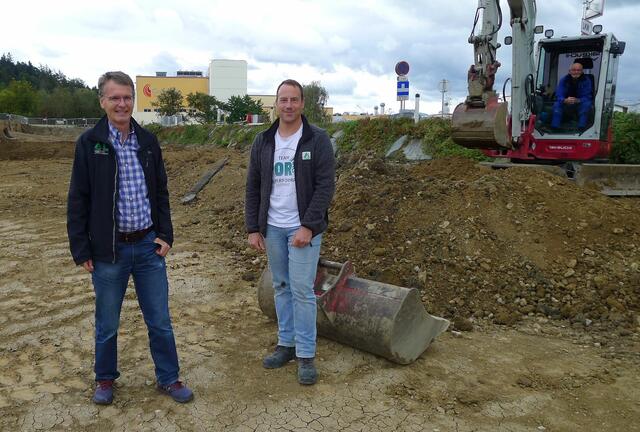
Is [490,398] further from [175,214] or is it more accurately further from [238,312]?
[175,214]

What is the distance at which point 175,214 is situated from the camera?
10266 millimetres

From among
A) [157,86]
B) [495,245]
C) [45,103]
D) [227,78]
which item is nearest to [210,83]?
[227,78]

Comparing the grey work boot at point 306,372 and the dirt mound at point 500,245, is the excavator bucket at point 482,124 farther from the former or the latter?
the grey work boot at point 306,372

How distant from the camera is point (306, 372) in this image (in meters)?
3.50

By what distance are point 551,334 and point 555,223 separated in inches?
66.3

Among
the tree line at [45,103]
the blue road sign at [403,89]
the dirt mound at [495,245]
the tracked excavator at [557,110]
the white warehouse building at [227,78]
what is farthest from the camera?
the white warehouse building at [227,78]

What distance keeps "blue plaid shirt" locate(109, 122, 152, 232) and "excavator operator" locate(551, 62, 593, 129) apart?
→ 316 inches

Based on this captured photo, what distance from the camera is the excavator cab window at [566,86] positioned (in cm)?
902

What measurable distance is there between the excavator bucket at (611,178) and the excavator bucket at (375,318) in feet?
20.1

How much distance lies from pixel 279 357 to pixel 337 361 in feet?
1.39

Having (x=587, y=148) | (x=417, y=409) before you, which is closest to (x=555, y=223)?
(x=417, y=409)

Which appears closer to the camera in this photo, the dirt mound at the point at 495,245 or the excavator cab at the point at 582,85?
the dirt mound at the point at 495,245

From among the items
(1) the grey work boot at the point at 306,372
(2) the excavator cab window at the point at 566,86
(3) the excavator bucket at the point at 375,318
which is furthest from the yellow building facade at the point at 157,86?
(1) the grey work boot at the point at 306,372

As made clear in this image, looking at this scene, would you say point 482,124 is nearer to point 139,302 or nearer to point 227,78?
point 139,302
